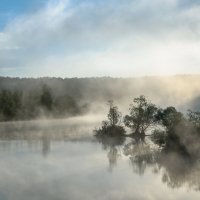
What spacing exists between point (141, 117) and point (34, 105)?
2671 cm

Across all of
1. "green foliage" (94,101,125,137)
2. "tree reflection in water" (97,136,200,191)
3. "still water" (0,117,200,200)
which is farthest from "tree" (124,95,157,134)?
"still water" (0,117,200,200)

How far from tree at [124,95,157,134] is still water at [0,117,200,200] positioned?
3813 mm

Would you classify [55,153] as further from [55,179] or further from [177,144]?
[55,179]

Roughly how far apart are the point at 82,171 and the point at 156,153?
645cm

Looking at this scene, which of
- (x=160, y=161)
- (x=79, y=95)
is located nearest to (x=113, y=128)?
(x=160, y=161)

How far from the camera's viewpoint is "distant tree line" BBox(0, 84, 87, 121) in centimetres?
5459

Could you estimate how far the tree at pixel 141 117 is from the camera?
113 feet

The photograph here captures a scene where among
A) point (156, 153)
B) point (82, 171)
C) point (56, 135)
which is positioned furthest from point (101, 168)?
point (56, 135)

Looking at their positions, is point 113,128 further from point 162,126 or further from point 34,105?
point 34,105

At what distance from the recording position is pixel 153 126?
3522cm

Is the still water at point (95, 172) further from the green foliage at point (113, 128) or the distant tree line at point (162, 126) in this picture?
the green foliage at point (113, 128)

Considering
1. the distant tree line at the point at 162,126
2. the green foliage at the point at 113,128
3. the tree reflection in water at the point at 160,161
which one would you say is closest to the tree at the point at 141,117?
the distant tree line at the point at 162,126

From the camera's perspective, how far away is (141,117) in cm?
3453

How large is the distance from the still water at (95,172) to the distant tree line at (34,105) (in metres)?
24.0
